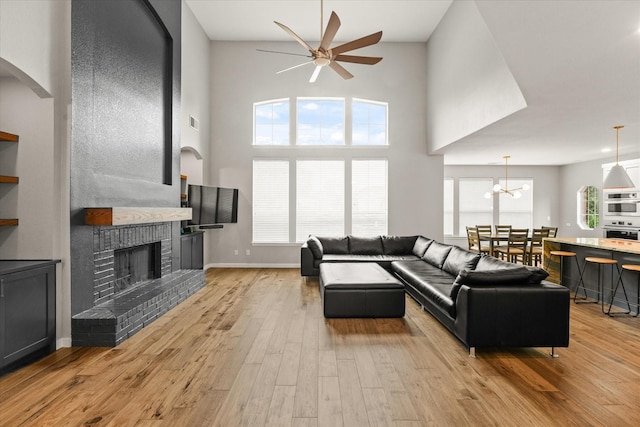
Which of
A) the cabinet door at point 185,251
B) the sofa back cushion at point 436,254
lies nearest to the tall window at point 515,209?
the sofa back cushion at point 436,254

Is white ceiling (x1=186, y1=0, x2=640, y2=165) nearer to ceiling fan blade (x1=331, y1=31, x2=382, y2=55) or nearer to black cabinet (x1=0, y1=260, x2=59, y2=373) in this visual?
ceiling fan blade (x1=331, y1=31, x2=382, y2=55)

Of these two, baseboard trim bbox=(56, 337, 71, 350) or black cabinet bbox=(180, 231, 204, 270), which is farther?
black cabinet bbox=(180, 231, 204, 270)

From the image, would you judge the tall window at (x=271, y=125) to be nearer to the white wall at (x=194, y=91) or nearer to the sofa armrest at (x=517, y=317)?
the white wall at (x=194, y=91)

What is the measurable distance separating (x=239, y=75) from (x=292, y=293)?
5.21 metres

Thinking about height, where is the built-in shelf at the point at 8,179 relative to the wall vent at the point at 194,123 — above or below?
below

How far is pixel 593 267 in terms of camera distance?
205 inches

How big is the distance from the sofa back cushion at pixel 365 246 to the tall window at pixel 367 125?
7.67 ft

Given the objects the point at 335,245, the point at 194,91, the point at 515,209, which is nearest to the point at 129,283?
the point at 335,245

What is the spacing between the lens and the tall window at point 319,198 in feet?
27.4

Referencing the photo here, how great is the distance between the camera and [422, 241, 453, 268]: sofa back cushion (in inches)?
221

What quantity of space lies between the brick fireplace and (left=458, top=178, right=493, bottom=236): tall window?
8.11 meters

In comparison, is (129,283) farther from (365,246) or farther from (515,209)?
(515,209)

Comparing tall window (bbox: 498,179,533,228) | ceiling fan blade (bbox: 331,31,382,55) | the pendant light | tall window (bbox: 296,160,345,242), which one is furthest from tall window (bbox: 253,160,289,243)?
tall window (bbox: 498,179,533,228)

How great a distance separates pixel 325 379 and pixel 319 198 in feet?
19.1
